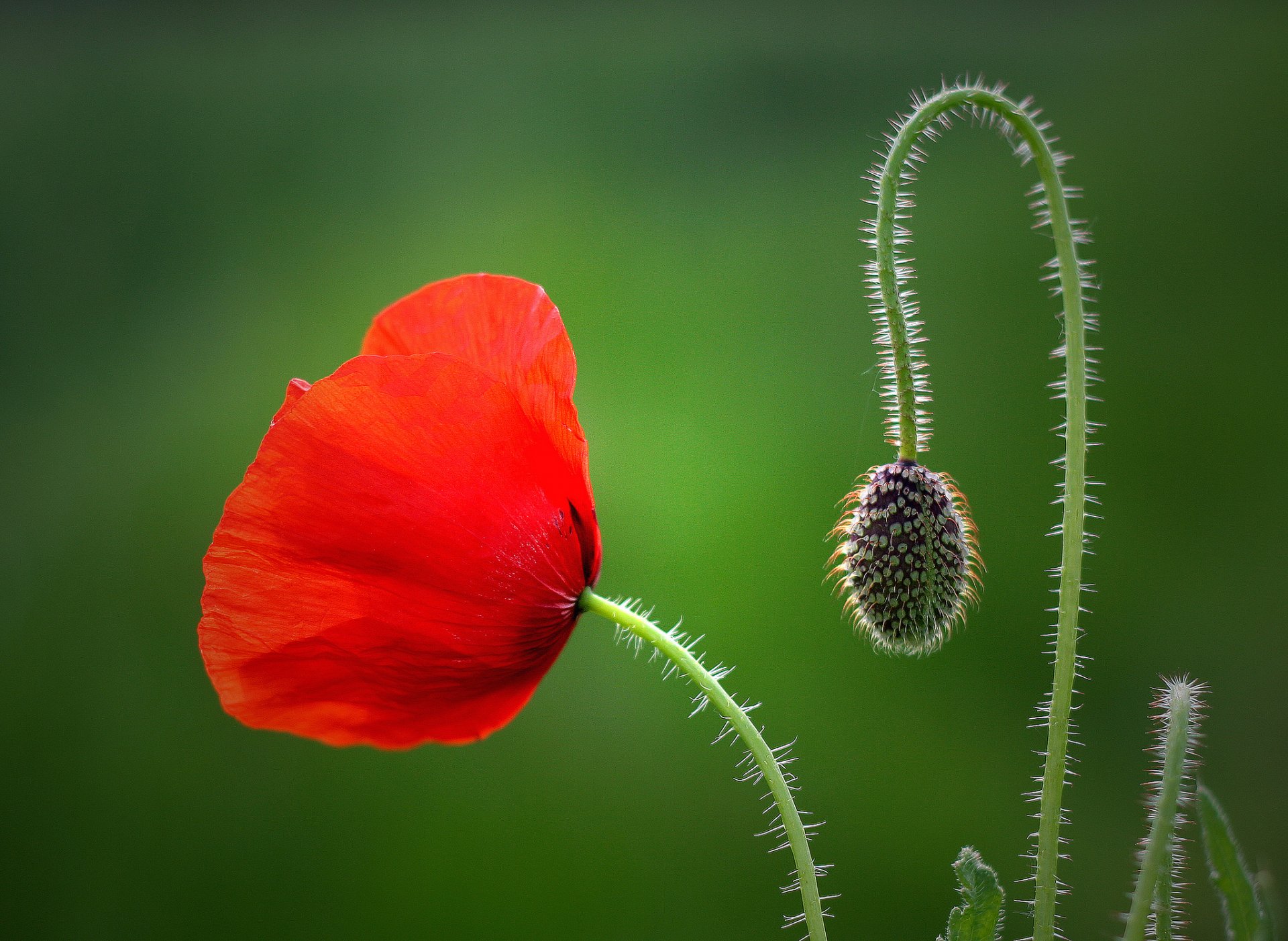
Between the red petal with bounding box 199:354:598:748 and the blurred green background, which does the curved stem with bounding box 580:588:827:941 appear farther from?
the blurred green background

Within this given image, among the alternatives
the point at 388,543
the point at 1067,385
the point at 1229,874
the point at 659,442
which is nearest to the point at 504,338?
the point at 388,543

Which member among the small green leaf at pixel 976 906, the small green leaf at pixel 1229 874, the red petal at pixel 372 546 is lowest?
the small green leaf at pixel 976 906

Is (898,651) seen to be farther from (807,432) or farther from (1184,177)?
(1184,177)

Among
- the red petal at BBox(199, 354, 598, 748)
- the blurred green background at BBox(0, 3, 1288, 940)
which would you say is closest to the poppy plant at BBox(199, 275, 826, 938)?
the red petal at BBox(199, 354, 598, 748)

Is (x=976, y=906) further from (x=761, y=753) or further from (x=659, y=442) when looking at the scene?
(x=659, y=442)

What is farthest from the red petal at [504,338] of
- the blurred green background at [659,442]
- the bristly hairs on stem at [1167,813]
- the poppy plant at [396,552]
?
the blurred green background at [659,442]

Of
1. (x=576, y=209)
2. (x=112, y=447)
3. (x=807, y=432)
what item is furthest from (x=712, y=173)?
(x=112, y=447)

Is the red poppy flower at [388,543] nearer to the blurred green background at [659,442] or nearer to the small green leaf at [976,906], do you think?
the small green leaf at [976,906]
